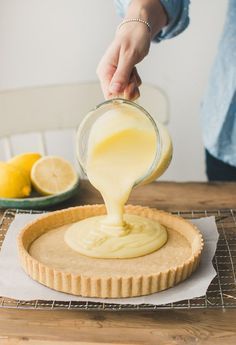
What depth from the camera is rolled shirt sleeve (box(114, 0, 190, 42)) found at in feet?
4.81

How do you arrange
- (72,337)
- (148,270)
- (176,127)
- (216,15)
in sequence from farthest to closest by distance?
(176,127) < (216,15) < (148,270) < (72,337)

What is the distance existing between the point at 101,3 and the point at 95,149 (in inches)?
49.9

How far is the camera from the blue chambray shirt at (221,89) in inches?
60.5

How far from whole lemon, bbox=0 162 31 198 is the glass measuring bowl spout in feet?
1.00

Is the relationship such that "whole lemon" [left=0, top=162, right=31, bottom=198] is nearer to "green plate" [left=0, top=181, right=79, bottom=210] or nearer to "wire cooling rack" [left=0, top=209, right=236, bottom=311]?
"green plate" [left=0, top=181, right=79, bottom=210]

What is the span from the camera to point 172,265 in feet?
3.45

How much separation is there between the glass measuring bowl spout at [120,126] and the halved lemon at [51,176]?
0.31 m

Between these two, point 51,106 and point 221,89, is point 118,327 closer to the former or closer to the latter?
point 221,89

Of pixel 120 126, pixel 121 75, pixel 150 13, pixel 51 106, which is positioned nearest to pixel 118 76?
pixel 121 75

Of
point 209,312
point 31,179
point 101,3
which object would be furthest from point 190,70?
point 209,312

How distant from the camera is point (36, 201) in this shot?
1345mm

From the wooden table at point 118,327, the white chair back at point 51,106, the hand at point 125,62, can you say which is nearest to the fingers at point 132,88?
the hand at point 125,62

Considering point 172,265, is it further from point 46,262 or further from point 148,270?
point 46,262

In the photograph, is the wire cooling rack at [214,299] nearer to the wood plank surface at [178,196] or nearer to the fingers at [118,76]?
the wood plank surface at [178,196]
